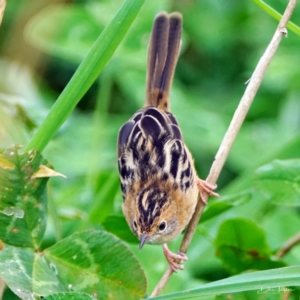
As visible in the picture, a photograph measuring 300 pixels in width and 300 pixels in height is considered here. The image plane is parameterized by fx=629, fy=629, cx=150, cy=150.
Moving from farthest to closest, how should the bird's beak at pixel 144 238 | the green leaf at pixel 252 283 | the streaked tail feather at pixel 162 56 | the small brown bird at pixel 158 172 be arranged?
1. the streaked tail feather at pixel 162 56
2. the small brown bird at pixel 158 172
3. the bird's beak at pixel 144 238
4. the green leaf at pixel 252 283

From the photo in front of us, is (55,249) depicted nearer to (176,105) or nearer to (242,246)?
(242,246)

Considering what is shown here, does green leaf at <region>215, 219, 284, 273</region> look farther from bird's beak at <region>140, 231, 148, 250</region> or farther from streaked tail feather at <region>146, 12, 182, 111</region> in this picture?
streaked tail feather at <region>146, 12, 182, 111</region>

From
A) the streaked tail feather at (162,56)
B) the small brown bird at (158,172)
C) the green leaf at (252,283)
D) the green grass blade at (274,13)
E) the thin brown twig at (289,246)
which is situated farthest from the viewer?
the streaked tail feather at (162,56)

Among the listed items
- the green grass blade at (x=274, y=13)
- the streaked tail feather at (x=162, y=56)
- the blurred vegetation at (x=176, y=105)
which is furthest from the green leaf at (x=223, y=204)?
the streaked tail feather at (x=162, y=56)

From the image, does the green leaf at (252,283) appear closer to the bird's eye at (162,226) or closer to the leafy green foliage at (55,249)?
the leafy green foliage at (55,249)

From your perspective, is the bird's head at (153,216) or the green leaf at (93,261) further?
the bird's head at (153,216)

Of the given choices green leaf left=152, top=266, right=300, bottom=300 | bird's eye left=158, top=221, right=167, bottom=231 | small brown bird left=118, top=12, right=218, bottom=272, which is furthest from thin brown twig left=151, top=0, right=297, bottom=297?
green leaf left=152, top=266, right=300, bottom=300

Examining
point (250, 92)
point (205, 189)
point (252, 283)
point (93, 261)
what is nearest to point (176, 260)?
point (205, 189)
